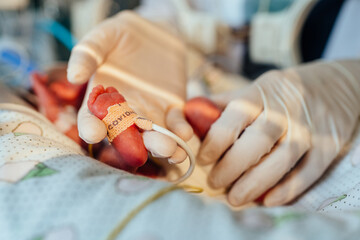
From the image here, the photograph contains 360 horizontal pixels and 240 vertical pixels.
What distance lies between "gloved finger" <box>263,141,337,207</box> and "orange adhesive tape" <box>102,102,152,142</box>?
313mm

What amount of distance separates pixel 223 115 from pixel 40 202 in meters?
0.38

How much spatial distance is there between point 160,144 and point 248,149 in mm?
196

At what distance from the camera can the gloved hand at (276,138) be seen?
619 mm

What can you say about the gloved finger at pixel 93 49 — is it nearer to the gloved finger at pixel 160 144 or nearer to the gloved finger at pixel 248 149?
the gloved finger at pixel 160 144

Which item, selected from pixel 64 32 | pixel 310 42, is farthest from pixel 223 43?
pixel 64 32

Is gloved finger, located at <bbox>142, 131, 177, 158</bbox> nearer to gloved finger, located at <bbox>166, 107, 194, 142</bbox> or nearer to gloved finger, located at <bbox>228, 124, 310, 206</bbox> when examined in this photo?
gloved finger, located at <bbox>166, 107, 194, 142</bbox>

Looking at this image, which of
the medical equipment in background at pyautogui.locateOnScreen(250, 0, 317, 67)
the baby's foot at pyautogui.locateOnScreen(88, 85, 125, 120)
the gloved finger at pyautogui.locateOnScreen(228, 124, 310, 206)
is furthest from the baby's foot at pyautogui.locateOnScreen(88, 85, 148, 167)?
the medical equipment in background at pyautogui.locateOnScreen(250, 0, 317, 67)

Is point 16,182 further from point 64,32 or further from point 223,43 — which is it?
point 64,32

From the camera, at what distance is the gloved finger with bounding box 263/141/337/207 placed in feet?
2.12

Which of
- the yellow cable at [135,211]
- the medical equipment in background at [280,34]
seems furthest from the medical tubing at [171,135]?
the medical equipment in background at [280,34]

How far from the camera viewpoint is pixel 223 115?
25.7 inches

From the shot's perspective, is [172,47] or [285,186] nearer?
[285,186]

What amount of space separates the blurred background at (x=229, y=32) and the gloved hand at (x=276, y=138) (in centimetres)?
52

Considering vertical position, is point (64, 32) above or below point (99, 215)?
below
